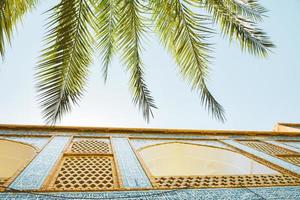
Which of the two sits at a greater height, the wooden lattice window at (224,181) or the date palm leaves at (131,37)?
the date palm leaves at (131,37)

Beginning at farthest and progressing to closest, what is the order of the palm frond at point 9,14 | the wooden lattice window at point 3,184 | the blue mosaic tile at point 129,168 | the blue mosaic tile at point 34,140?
the blue mosaic tile at point 34,140
the blue mosaic tile at point 129,168
the wooden lattice window at point 3,184
the palm frond at point 9,14

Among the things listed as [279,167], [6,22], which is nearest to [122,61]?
[6,22]

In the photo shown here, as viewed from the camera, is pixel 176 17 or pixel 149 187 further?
pixel 176 17

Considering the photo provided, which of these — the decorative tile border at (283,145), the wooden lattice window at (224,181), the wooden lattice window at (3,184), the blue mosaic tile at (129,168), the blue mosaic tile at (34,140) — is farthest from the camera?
the decorative tile border at (283,145)

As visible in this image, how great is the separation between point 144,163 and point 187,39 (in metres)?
1.61

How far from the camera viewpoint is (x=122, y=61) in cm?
386

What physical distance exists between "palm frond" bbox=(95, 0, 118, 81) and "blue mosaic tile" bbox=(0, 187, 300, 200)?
5.53ft

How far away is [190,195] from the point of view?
10.1 feet

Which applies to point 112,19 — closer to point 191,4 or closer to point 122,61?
point 122,61

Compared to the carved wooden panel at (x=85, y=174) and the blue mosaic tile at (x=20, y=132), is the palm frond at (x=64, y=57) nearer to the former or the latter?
the carved wooden panel at (x=85, y=174)

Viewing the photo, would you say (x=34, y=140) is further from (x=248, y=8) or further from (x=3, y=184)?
(x=248, y=8)

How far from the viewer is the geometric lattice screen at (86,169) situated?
3.19m

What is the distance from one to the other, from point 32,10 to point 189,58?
186 cm

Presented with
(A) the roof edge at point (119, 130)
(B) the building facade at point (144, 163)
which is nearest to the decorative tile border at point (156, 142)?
(B) the building facade at point (144, 163)
